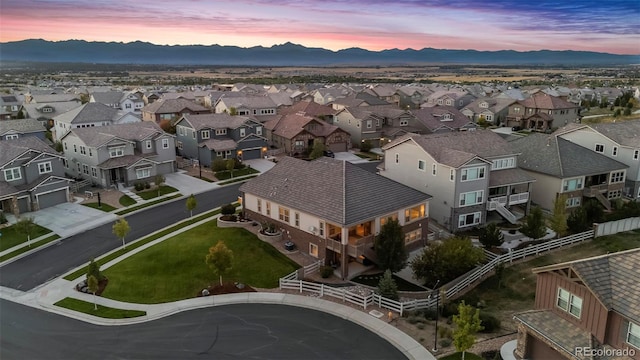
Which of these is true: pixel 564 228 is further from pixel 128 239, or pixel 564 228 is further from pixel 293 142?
pixel 293 142

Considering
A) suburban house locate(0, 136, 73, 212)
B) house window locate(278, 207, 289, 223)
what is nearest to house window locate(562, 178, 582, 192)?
house window locate(278, 207, 289, 223)

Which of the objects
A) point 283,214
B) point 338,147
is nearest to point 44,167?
point 283,214

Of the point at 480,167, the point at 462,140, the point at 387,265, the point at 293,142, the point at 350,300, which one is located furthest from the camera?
the point at 293,142

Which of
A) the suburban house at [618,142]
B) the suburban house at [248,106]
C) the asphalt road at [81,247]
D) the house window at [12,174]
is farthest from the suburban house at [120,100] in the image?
the suburban house at [618,142]

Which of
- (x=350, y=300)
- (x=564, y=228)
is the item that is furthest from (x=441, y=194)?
(x=350, y=300)

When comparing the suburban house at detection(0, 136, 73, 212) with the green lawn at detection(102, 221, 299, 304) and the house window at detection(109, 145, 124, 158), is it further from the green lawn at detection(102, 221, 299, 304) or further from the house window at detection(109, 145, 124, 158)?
the green lawn at detection(102, 221, 299, 304)

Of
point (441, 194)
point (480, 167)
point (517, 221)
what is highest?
point (480, 167)

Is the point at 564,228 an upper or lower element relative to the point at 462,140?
lower
